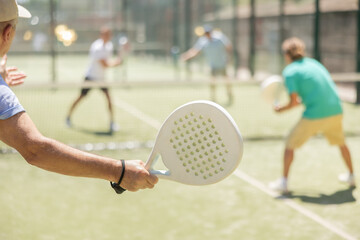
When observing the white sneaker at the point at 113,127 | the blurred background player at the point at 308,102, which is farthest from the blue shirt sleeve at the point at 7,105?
the white sneaker at the point at 113,127

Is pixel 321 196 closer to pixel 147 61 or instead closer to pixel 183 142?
pixel 183 142

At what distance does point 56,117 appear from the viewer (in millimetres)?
12305

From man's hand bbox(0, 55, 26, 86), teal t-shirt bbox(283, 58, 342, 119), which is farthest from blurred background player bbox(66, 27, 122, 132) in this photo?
man's hand bbox(0, 55, 26, 86)

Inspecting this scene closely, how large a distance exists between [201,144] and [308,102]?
12.9 ft

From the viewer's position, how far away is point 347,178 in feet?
21.9

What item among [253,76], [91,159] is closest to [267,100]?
[91,159]

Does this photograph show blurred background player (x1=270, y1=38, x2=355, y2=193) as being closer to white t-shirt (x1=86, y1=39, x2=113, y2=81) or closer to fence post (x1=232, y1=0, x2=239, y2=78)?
white t-shirt (x1=86, y1=39, x2=113, y2=81)

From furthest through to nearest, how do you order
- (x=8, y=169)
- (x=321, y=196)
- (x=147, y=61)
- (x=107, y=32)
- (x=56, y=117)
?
(x=147, y=61)
(x=56, y=117)
(x=107, y=32)
(x=8, y=169)
(x=321, y=196)

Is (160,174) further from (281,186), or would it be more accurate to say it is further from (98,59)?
(98,59)

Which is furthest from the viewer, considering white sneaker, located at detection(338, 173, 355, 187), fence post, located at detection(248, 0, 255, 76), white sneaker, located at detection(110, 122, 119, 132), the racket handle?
fence post, located at detection(248, 0, 255, 76)

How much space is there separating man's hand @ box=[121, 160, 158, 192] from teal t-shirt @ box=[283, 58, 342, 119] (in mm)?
4008

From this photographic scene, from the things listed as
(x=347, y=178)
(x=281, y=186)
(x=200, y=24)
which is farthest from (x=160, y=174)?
(x=200, y=24)

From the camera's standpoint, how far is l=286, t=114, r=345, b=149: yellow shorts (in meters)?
6.45

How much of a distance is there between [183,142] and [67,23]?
797 inches
